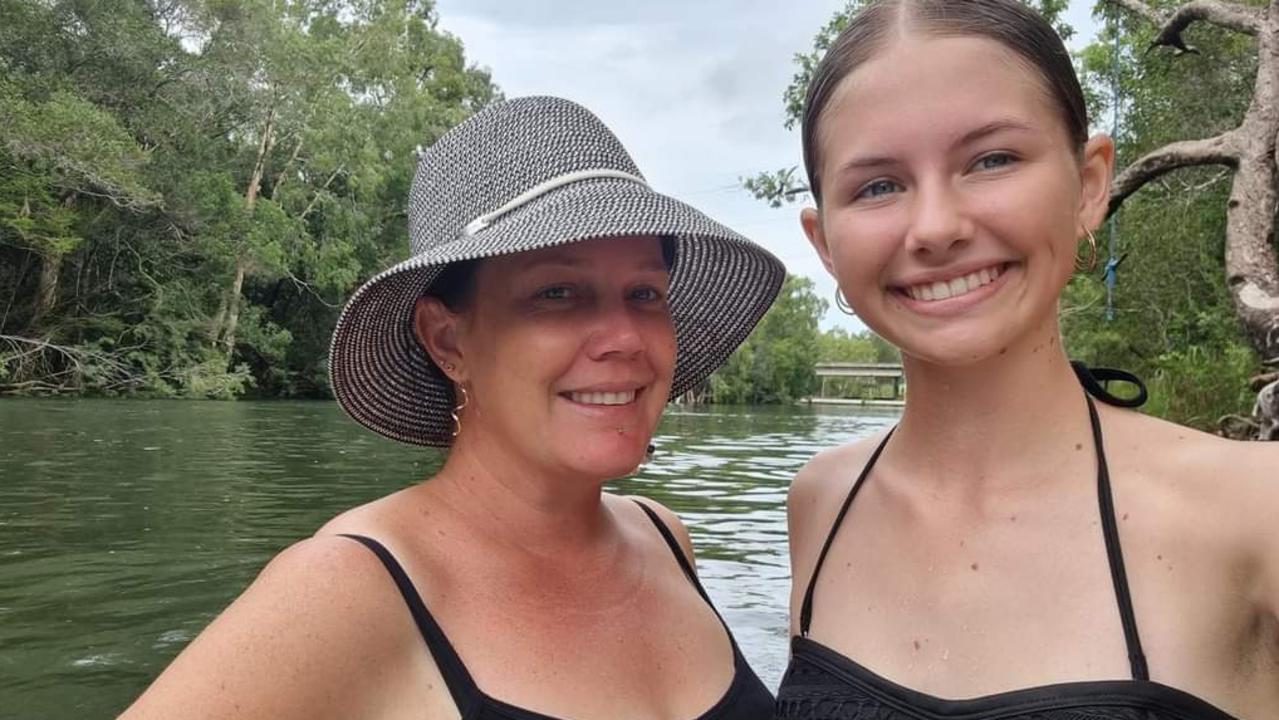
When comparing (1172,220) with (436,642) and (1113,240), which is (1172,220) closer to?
(1113,240)

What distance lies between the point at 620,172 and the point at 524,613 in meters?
0.76

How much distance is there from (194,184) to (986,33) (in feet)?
99.3

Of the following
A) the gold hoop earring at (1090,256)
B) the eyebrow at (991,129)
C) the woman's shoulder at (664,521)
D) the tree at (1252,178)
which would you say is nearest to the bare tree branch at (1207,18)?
the tree at (1252,178)

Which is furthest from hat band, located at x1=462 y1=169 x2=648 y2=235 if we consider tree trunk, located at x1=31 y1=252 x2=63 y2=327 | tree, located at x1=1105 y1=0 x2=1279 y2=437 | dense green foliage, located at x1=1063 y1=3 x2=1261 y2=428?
tree trunk, located at x1=31 y1=252 x2=63 y2=327

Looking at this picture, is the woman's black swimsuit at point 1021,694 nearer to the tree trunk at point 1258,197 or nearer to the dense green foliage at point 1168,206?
the tree trunk at point 1258,197

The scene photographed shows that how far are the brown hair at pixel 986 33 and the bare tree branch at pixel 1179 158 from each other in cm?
649

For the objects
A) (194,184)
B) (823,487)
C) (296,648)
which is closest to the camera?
(296,648)

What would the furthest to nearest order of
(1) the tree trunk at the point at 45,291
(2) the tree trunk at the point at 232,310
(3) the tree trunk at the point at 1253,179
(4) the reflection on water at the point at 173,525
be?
(2) the tree trunk at the point at 232,310, (1) the tree trunk at the point at 45,291, (3) the tree trunk at the point at 1253,179, (4) the reflection on water at the point at 173,525

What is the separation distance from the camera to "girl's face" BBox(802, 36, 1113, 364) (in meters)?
1.58

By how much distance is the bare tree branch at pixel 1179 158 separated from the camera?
7.49 meters

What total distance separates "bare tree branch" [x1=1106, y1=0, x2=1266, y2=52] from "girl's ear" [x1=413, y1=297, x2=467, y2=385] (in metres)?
7.63

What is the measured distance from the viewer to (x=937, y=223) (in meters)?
1.58

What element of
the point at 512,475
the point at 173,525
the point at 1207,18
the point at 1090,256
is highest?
the point at 1207,18

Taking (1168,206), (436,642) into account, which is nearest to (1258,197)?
(436,642)
